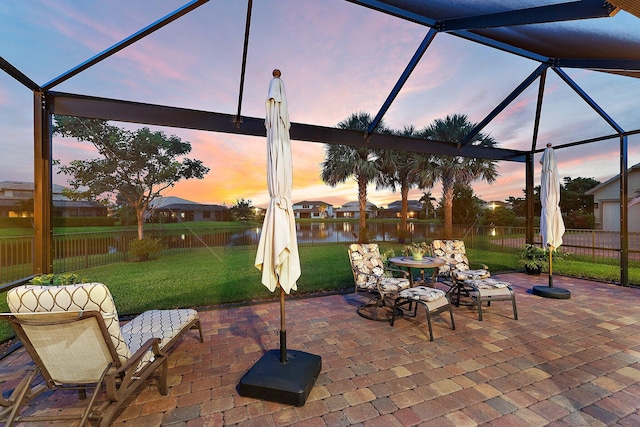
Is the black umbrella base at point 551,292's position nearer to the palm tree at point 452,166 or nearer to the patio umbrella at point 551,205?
the patio umbrella at point 551,205

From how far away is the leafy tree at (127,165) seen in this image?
7004 millimetres

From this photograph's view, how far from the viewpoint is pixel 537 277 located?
21.3 ft

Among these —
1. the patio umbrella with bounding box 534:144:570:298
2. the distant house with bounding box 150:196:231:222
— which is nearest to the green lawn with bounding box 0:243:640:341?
the distant house with bounding box 150:196:231:222

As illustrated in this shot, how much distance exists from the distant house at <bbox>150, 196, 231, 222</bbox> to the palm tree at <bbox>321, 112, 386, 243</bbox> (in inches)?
187

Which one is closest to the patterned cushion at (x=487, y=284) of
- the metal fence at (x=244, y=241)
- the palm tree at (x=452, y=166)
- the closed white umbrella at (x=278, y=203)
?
the closed white umbrella at (x=278, y=203)

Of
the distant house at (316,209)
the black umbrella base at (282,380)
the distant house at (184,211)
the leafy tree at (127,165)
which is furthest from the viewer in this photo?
the distant house at (316,209)

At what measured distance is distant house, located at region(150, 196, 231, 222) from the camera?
7.97 metres

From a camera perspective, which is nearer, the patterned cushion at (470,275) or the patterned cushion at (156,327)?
the patterned cushion at (156,327)

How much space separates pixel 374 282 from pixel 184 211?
6613 millimetres

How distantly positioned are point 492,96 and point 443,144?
49.8 inches

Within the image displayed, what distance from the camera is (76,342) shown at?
5.84 ft

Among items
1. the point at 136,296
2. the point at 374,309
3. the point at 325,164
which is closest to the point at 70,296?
the point at 374,309

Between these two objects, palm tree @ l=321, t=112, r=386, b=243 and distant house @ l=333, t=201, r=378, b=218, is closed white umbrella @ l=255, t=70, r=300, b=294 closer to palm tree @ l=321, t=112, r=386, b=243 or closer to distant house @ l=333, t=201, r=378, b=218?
palm tree @ l=321, t=112, r=386, b=243

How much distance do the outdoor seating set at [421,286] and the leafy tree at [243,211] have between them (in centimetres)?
531
